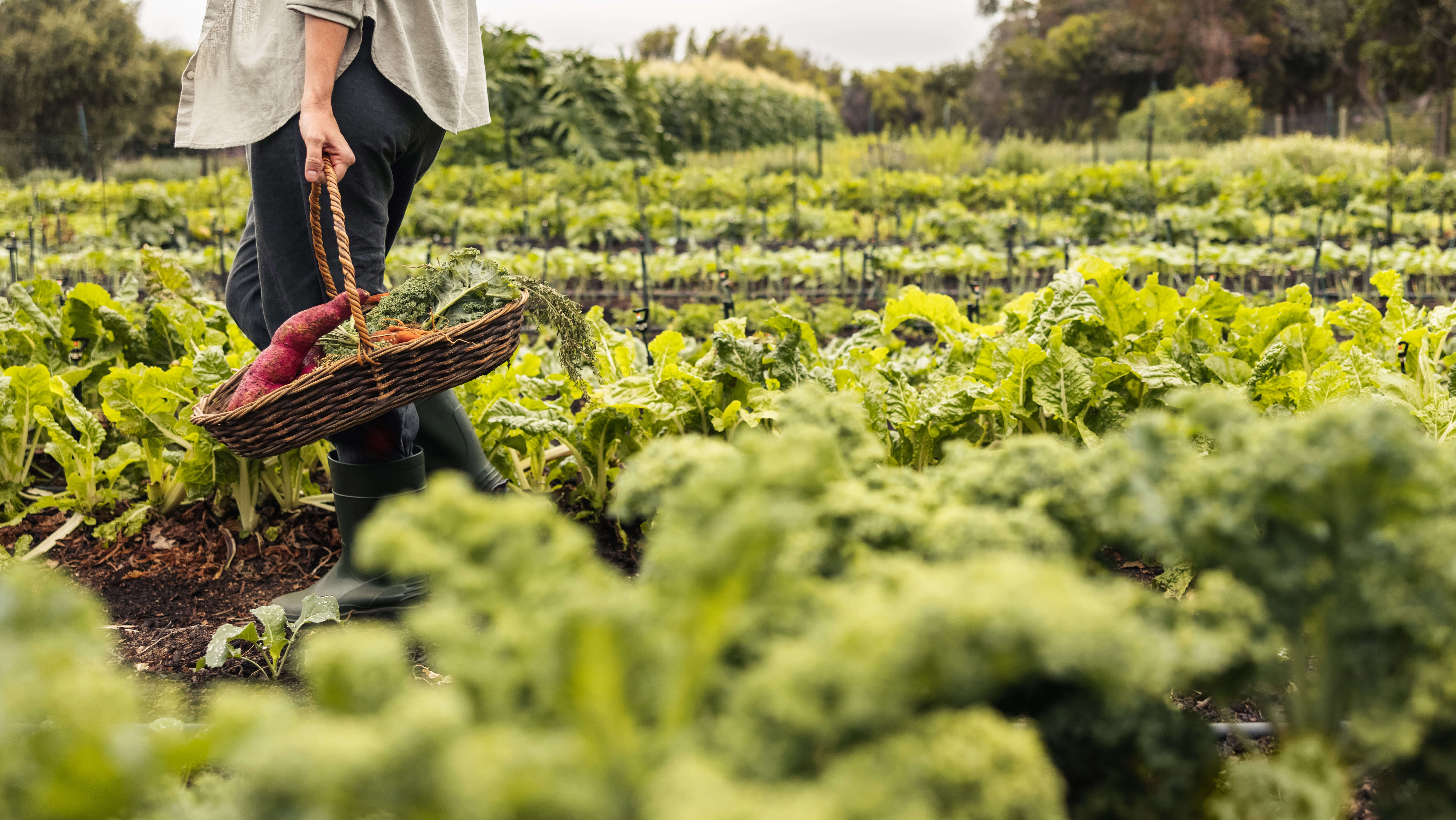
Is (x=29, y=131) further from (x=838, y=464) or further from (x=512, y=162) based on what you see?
(x=838, y=464)

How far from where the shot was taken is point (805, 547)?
0.85 metres

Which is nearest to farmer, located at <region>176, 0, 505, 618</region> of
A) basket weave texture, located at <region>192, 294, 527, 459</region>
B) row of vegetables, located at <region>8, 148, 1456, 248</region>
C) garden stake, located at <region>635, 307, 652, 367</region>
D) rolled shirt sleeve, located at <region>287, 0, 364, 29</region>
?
rolled shirt sleeve, located at <region>287, 0, 364, 29</region>

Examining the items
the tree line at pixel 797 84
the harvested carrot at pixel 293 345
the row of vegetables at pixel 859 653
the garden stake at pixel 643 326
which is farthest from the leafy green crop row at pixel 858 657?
the tree line at pixel 797 84

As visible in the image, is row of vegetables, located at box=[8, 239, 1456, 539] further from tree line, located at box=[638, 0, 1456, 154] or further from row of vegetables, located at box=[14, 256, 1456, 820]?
tree line, located at box=[638, 0, 1456, 154]

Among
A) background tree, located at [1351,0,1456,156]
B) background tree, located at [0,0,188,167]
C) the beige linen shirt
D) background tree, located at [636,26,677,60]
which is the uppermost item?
background tree, located at [636,26,677,60]

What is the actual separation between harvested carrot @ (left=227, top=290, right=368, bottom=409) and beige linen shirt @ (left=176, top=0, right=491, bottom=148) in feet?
1.29

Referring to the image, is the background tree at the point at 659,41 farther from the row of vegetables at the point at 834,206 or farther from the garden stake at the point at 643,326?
the garden stake at the point at 643,326

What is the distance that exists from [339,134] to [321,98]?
0.08 metres

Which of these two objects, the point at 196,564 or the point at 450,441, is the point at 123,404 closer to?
the point at 196,564

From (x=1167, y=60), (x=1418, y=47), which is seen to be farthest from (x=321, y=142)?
(x=1167, y=60)

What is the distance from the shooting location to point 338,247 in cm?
197

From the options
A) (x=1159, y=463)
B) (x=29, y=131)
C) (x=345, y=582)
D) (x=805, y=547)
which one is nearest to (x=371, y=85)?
(x=345, y=582)

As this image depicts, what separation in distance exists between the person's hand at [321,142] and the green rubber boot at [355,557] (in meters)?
0.68

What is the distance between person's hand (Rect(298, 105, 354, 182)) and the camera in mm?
1938
